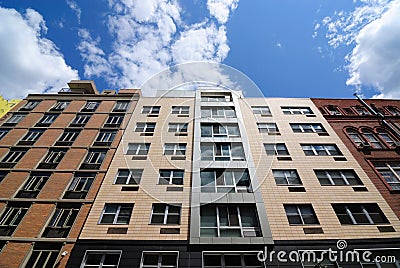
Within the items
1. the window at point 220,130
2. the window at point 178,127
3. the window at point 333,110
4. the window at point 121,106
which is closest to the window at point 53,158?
the window at point 121,106

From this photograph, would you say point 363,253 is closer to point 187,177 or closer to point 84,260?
point 187,177

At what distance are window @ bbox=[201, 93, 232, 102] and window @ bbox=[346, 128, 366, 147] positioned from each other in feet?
41.2

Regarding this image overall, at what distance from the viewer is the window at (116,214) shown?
14594 millimetres

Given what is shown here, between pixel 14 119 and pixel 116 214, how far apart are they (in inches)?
713

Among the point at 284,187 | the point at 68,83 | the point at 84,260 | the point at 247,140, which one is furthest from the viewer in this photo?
the point at 68,83

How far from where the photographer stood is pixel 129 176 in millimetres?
17453

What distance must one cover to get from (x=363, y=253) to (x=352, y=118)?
15.0 metres

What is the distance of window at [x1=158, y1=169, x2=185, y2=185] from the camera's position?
55.5 feet

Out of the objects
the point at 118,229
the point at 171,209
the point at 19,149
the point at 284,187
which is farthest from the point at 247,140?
the point at 19,149

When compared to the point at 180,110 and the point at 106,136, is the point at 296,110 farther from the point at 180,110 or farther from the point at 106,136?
the point at 106,136

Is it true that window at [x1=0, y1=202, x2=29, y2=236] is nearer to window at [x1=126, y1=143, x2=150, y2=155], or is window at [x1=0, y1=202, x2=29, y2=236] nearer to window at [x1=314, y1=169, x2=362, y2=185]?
window at [x1=126, y1=143, x2=150, y2=155]

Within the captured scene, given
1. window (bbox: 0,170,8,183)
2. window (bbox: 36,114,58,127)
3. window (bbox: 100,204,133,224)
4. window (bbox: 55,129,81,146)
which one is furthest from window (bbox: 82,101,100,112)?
window (bbox: 100,204,133,224)

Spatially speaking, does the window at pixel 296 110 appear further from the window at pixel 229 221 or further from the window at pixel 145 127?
the window at pixel 145 127

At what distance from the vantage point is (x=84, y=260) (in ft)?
41.5
